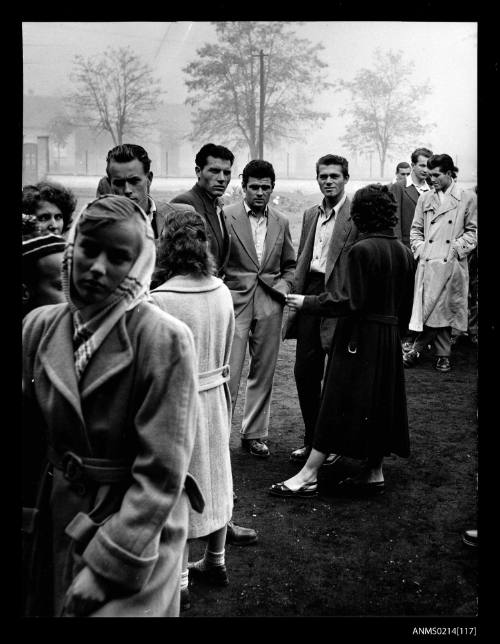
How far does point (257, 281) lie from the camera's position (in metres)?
5.57

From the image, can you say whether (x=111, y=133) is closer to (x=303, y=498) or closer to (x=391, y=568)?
(x=303, y=498)

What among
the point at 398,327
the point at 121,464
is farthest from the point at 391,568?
the point at 121,464

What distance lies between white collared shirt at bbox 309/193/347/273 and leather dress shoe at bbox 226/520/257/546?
6.84 ft

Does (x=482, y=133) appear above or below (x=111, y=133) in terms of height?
below

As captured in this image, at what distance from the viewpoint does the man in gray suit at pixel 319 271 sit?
536 centimetres

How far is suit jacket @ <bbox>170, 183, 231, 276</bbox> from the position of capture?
5.04 metres

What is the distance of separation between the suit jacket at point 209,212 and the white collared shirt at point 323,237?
70 cm

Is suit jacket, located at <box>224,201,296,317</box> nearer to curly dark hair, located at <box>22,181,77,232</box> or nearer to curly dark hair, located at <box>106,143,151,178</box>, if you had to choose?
curly dark hair, located at <box>106,143,151,178</box>

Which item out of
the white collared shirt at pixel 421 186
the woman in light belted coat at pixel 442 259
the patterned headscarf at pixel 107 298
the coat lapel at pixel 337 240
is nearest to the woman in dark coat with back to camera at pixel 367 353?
the coat lapel at pixel 337 240

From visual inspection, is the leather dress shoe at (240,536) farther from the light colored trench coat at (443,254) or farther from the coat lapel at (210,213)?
the light colored trench coat at (443,254)

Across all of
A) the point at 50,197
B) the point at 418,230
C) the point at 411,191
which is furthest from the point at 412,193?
the point at 50,197

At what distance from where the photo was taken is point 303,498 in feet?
15.6

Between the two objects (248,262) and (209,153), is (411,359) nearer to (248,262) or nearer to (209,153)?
(248,262)

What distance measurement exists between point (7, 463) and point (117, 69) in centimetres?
231
